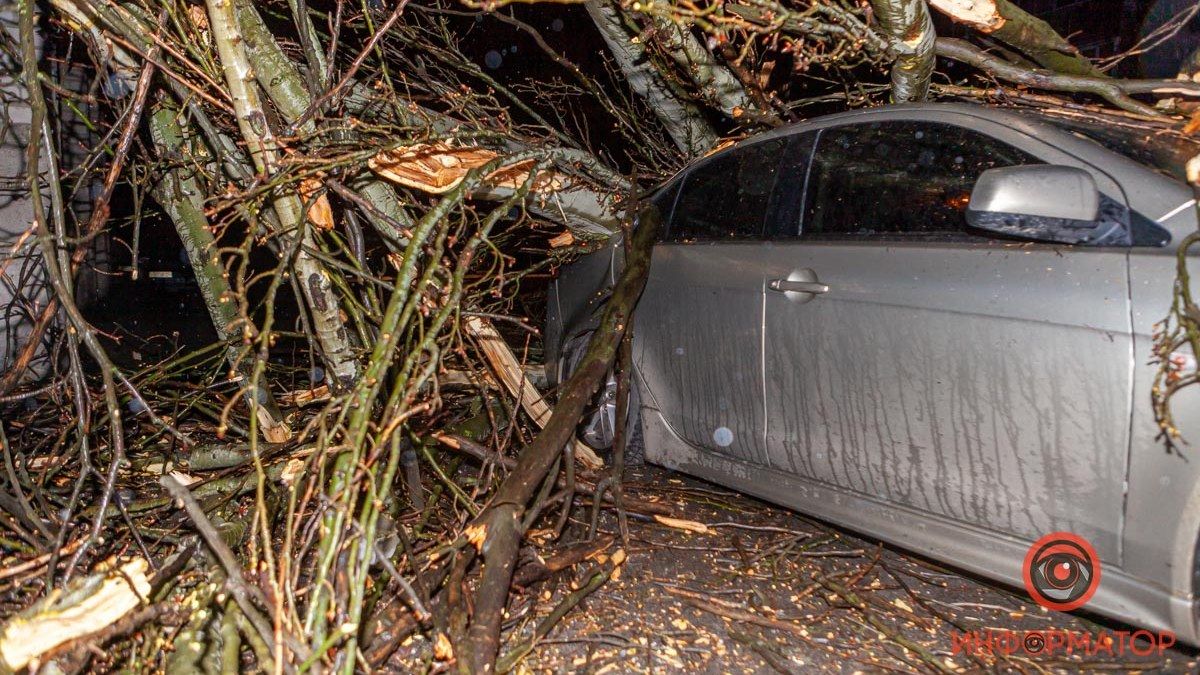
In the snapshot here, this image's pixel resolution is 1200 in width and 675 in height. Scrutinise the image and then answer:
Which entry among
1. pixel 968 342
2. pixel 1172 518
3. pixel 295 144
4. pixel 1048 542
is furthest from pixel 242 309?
pixel 1172 518

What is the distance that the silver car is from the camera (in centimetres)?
244

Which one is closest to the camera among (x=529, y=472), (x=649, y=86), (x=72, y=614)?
(x=72, y=614)

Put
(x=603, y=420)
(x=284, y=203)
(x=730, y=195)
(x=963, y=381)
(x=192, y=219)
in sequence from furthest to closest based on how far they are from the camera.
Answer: (x=603, y=420)
(x=192, y=219)
(x=730, y=195)
(x=284, y=203)
(x=963, y=381)

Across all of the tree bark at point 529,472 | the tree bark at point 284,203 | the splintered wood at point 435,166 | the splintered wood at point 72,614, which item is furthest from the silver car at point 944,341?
the splintered wood at point 72,614

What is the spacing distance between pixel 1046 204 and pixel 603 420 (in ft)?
8.61

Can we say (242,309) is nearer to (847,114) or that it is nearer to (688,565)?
(688,565)

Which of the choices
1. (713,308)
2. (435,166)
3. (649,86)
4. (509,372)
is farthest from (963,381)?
(649,86)

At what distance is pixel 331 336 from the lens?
3816mm

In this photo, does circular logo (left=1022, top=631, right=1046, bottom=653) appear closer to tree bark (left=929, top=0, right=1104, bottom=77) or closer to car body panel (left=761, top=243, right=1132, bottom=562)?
car body panel (left=761, top=243, right=1132, bottom=562)

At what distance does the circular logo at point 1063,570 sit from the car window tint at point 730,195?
162 cm

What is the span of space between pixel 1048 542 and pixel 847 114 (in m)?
1.80

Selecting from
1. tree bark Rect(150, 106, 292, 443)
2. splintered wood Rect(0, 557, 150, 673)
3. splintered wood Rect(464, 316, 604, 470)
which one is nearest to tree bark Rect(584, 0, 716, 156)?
splintered wood Rect(464, 316, 604, 470)

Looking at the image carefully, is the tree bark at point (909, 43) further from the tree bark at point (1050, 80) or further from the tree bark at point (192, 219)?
the tree bark at point (192, 219)

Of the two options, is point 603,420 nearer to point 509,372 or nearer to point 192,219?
point 509,372
